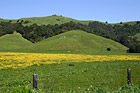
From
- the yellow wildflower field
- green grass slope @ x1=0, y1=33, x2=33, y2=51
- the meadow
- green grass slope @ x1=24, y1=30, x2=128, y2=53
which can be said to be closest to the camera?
the meadow

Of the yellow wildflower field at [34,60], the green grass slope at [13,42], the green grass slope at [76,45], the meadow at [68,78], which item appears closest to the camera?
the meadow at [68,78]

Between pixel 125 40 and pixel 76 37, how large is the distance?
45.9m

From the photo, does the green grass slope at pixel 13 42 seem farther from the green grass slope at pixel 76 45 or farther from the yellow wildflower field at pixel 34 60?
the yellow wildflower field at pixel 34 60

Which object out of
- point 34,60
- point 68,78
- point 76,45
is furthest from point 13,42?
point 68,78

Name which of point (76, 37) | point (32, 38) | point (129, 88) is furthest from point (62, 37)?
point (129, 88)

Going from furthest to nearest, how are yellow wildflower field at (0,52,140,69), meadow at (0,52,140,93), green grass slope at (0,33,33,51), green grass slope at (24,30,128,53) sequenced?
1. green grass slope at (0,33,33,51)
2. green grass slope at (24,30,128,53)
3. yellow wildflower field at (0,52,140,69)
4. meadow at (0,52,140,93)

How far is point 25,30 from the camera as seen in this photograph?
19375cm

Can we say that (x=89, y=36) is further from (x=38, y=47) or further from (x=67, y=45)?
(x=38, y=47)

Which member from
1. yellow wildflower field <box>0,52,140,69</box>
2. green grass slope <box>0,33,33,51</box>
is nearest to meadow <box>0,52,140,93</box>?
yellow wildflower field <box>0,52,140,69</box>

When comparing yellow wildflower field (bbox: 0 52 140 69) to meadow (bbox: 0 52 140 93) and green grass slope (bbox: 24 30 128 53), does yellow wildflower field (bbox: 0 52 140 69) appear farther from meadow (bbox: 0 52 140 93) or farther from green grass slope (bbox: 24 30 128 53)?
green grass slope (bbox: 24 30 128 53)

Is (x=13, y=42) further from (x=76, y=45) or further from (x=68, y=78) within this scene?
(x=68, y=78)

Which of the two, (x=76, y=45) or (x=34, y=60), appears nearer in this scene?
(x=34, y=60)

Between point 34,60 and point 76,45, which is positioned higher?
point 34,60

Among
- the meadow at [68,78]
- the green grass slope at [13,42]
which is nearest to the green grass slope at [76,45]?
the green grass slope at [13,42]
